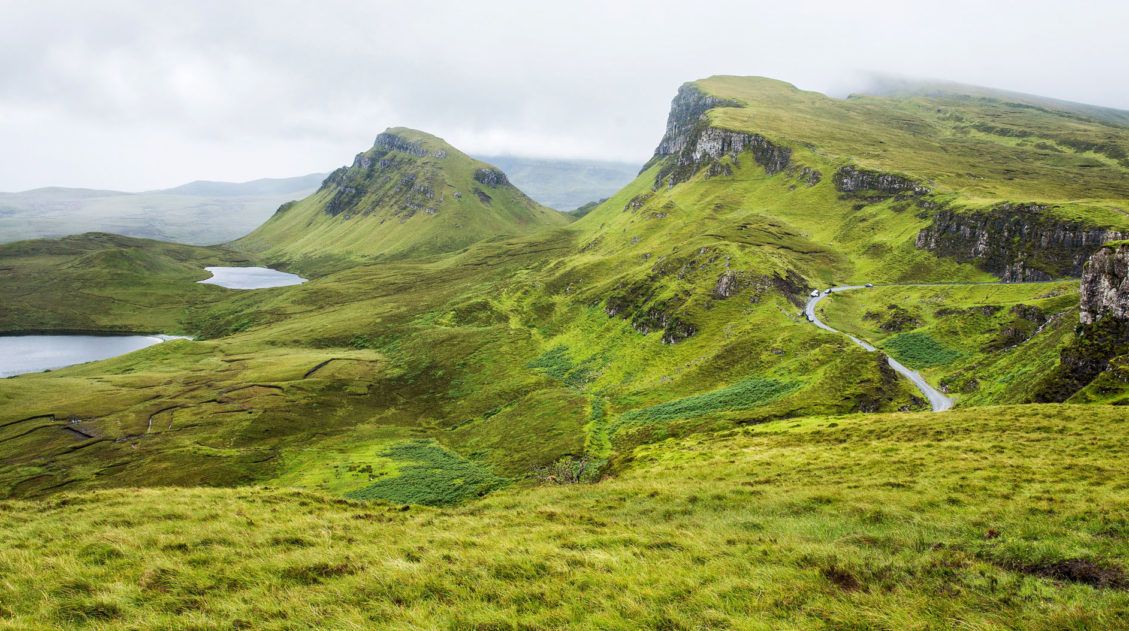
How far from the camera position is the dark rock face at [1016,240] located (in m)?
96.7

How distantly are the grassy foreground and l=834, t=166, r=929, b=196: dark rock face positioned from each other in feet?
471

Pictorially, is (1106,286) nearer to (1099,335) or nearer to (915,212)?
(1099,335)

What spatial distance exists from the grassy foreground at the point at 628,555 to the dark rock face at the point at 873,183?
471 ft

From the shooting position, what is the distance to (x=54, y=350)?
17925 cm

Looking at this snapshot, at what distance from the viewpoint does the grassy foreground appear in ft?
38.9

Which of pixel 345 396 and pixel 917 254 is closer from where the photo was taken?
pixel 345 396

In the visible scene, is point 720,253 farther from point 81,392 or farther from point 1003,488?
point 81,392

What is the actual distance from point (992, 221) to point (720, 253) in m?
61.6

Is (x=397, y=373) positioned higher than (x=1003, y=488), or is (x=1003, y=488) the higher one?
(x=1003, y=488)

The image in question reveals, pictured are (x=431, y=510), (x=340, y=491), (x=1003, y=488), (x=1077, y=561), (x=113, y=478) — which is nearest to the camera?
(x=1077, y=561)

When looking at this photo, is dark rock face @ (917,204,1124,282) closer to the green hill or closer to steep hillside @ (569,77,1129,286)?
steep hillside @ (569,77,1129,286)

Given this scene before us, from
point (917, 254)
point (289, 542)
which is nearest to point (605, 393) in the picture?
point (289, 542)

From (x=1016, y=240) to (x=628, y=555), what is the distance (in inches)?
5207

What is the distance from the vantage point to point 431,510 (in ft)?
89.7
